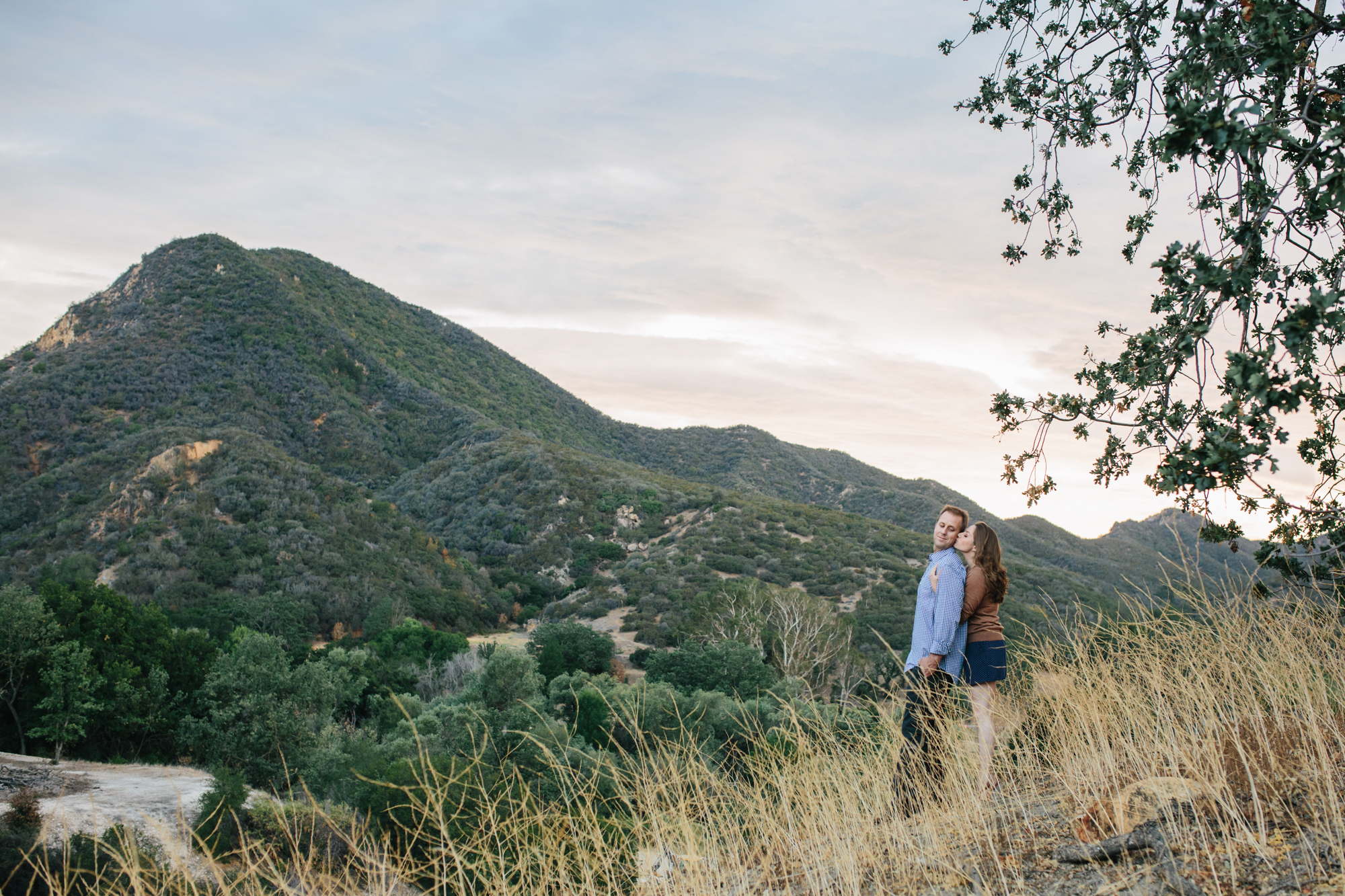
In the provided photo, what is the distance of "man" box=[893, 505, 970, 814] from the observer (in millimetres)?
3408

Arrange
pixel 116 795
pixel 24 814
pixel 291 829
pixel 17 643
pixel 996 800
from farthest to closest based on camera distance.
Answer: pixel 17 643
pixel 116 795
pixel 24 814
pixel 291 829
pixel 996 800

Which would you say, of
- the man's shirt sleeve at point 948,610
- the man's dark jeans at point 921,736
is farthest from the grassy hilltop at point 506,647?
the man's shirt sleeve at point 948,610

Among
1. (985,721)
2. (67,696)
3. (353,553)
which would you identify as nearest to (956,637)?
(985,721)

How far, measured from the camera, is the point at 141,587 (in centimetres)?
2489

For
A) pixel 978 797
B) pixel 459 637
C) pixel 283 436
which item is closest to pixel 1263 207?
pixel 978 797

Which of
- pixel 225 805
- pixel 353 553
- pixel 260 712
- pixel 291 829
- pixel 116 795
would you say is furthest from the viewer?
pixel 353 553

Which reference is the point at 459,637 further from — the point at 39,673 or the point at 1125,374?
the point at 1125,374

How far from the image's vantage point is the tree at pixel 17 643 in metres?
13.0

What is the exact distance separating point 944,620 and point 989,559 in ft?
1.35

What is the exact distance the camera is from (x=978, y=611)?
12.4 ft

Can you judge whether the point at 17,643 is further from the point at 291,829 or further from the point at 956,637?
the point at 956,637

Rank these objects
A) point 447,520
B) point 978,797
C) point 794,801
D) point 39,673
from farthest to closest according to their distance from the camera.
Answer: point 447,520 < point 39,673 < point 794,801 < point 978,797

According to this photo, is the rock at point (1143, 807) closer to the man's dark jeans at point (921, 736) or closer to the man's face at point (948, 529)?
the man's dark jeans at point (921, 736)

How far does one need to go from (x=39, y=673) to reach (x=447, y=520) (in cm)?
2799
